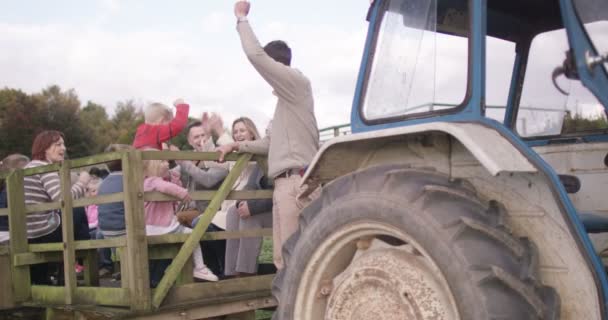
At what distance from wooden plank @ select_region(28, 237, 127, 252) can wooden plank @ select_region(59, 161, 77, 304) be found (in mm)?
58

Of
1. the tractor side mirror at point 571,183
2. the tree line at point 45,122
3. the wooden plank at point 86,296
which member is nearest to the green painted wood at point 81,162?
the wooden plank at point 86,296

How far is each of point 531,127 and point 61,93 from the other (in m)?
55.0

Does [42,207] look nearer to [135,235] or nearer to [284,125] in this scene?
[135,235]

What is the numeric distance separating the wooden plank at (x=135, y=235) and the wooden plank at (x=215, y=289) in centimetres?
21

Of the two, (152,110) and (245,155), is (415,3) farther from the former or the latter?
(152,110)

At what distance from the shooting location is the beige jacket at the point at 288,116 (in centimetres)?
422

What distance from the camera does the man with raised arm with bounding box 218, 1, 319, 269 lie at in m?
4.21

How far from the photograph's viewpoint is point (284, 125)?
14.2ft

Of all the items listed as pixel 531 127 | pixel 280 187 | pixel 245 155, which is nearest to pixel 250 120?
pixel 245 155

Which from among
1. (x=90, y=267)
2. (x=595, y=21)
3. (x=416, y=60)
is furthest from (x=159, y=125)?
(x=595, y=21)

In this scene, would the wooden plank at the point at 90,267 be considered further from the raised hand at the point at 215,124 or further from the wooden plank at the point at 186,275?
the raised hand at the point at 215,124

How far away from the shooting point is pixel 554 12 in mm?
3625

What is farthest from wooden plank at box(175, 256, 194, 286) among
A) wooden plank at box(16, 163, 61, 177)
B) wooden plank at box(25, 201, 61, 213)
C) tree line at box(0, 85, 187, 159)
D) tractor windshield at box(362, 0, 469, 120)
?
tree line at box(0, 85, 187, 159)

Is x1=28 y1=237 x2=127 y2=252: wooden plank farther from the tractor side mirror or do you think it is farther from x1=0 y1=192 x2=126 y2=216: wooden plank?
the tractor side mirror
